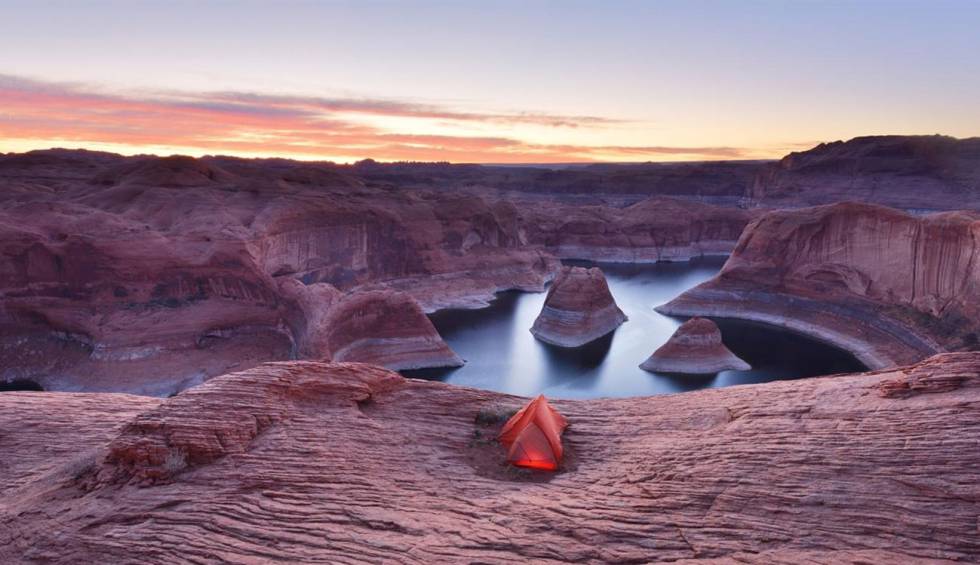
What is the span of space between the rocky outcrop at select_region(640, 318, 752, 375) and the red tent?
80.7 feet

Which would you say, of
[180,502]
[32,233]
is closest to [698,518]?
[180,502]

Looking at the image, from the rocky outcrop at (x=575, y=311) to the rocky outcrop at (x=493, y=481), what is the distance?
28149mm

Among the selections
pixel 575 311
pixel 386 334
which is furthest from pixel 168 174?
pixel 575 311

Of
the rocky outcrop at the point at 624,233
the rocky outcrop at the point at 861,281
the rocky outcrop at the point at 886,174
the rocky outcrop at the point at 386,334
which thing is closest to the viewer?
the rocky outcrop at the point at 386,334

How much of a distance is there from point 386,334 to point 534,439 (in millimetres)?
23597

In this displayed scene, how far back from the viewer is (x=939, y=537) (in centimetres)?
645

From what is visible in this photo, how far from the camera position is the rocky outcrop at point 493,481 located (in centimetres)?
700

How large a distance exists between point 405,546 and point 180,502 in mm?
3721

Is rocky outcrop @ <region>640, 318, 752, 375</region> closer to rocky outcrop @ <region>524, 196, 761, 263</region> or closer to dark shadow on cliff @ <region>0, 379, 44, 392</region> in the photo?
dark shadow on cliff @ <region>0, 379, 44, 392</region>

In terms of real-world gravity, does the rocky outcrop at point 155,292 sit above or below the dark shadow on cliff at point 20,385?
above

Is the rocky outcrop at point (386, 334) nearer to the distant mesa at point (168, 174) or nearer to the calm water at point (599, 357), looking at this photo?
the calm water at point (599, 357)

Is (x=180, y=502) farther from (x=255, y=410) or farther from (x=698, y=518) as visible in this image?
(x=698, y=518)

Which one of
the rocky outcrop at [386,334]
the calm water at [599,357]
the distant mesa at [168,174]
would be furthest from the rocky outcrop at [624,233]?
the rocky outcrop at [386,334]

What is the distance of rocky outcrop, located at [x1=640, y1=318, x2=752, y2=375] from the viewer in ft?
111
